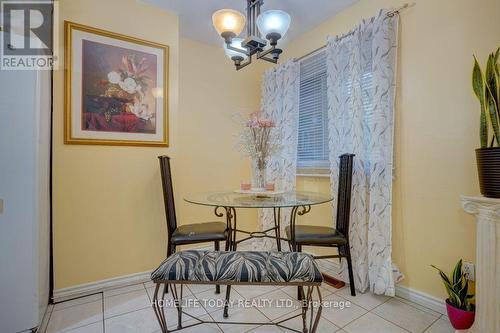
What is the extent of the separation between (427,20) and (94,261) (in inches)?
126

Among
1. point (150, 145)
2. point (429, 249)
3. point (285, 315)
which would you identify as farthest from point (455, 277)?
point (150, 145)

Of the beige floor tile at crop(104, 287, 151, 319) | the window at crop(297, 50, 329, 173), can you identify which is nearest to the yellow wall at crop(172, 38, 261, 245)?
the window at crop(297, 50, 329, 173)

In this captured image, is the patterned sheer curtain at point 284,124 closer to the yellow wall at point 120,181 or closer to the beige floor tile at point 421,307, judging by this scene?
the yellow wall at point 120,181

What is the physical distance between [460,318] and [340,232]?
854mm

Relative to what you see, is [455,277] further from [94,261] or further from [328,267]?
[94,261]

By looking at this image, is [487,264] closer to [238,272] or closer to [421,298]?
[421,298]

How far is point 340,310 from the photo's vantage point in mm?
1776

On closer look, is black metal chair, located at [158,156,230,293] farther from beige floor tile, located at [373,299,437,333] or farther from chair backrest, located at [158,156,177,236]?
beige floor tile, located at [373,299,437,333]

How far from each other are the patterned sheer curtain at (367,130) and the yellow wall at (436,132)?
11 cm

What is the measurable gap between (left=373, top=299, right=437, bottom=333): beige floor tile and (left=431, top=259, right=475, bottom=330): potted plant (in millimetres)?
167

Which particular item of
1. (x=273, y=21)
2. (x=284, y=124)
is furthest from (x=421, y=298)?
(x=273, y=21)

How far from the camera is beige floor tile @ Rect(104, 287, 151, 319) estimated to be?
1756 millimetres
